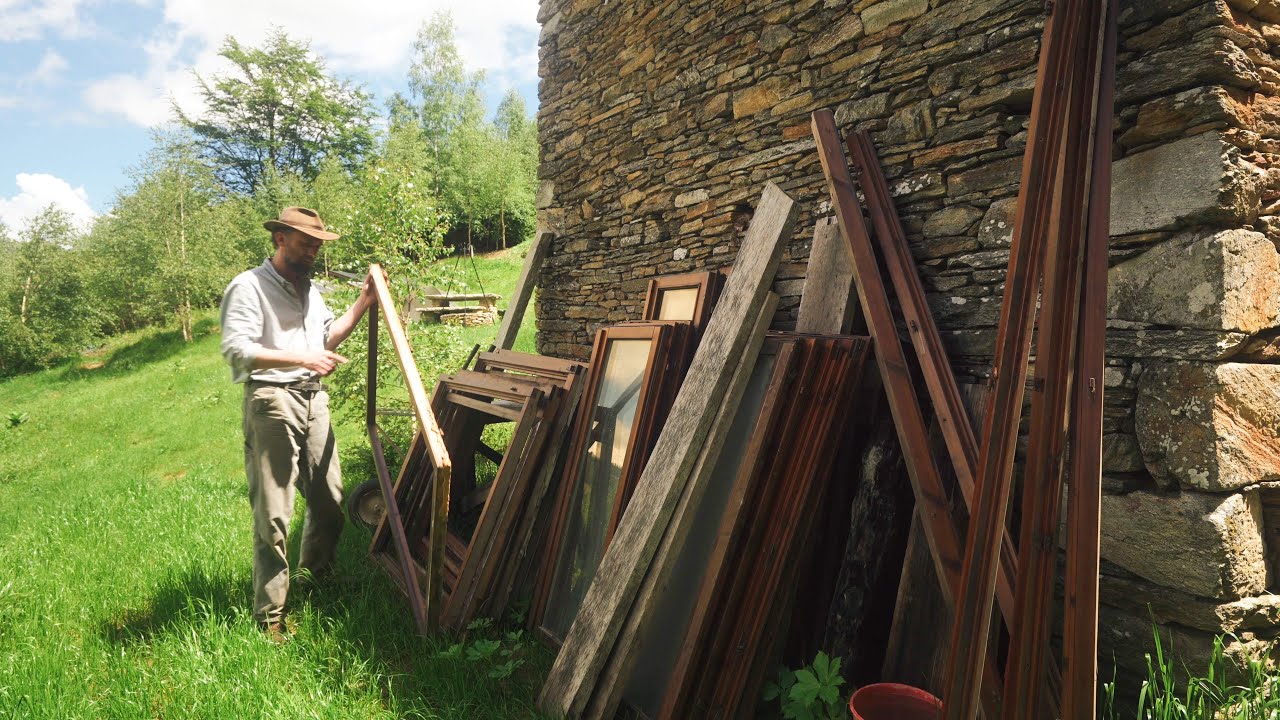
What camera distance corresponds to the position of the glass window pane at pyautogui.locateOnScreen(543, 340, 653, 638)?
300 cm

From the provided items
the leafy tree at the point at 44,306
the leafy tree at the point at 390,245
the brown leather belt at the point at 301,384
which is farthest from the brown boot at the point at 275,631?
the leafy tree at the point at 44,306

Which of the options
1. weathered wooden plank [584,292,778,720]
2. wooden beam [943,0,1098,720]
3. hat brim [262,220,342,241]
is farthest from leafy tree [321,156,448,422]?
wooden beam [943,0,1098,720]

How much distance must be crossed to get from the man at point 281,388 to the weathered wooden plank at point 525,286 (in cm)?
202

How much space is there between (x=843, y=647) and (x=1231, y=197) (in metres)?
1.81

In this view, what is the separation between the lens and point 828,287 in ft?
9.30

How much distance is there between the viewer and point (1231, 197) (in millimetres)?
1912

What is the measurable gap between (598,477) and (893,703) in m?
1.57

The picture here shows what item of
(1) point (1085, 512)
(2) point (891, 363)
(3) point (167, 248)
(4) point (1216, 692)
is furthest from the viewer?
(3) point (167, 248)

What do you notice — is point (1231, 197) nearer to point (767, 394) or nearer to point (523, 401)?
point (767, 394)

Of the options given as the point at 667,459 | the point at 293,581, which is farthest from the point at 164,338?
the point at 667,459

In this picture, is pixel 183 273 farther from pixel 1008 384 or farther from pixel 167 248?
pixel 1008 384

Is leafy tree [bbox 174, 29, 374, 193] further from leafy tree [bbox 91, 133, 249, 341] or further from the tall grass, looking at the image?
the tall grass

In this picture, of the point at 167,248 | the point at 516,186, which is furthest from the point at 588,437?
the point at 516,186

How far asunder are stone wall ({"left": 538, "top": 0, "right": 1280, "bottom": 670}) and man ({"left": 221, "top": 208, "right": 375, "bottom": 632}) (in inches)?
87.5
